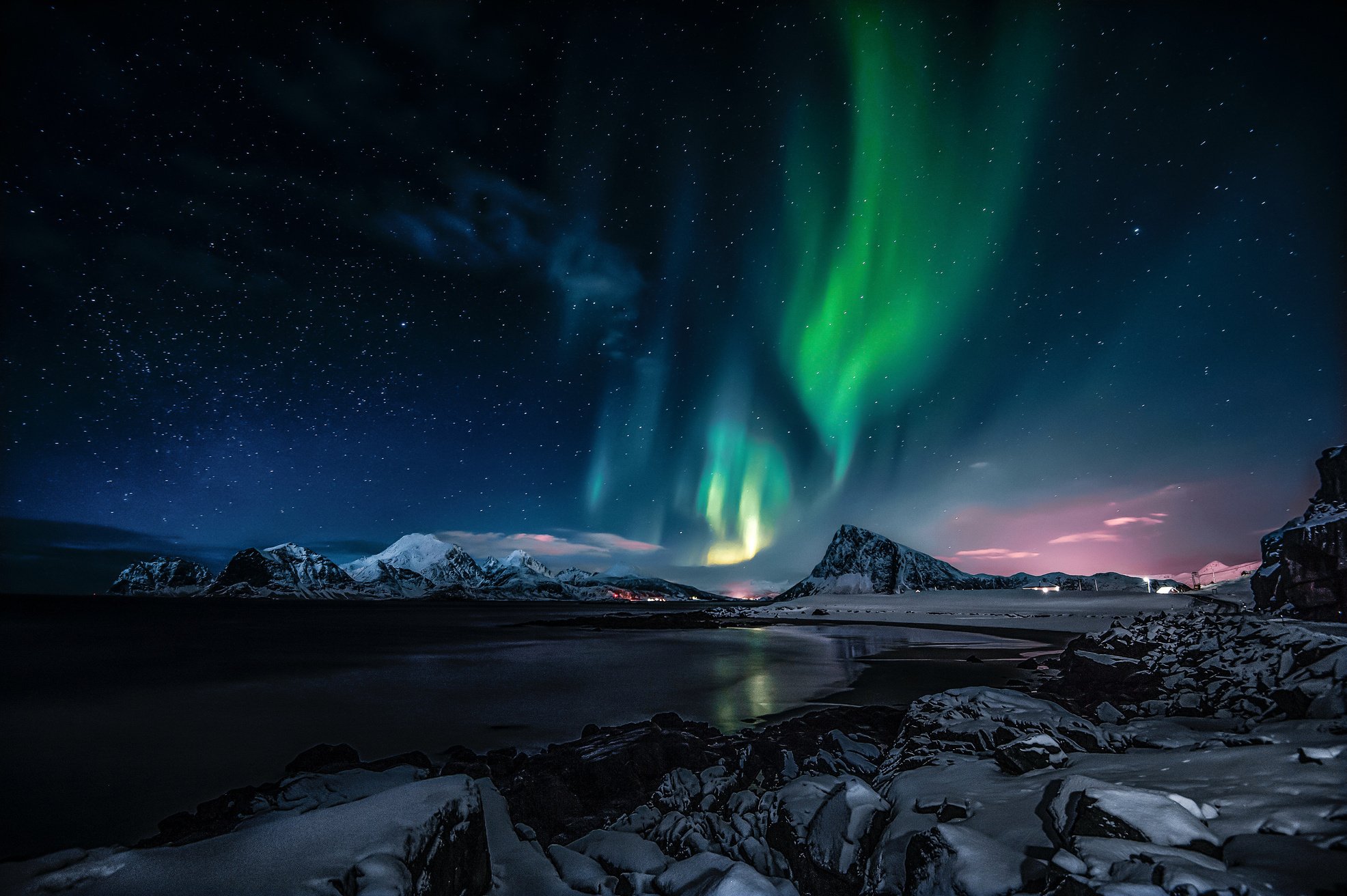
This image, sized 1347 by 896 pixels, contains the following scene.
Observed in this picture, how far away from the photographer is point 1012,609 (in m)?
78.6

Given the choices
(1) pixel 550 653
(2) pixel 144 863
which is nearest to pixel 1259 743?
(2) pixel 144 863

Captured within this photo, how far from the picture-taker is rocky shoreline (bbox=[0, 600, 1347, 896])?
3.72 meters

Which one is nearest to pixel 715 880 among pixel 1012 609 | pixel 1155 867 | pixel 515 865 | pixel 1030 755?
pixel 515 865

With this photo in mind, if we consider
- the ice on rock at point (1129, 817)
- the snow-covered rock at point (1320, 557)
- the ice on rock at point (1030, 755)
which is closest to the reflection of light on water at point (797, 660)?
the ice on rock at point (1030, 755)

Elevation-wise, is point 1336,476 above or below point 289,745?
above

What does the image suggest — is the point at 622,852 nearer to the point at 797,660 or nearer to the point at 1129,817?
the point at 1129,817

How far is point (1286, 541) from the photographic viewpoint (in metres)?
26.9

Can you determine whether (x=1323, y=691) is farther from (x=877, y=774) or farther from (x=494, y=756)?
(x=494, y=756)

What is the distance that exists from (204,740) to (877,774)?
1968 centimetres

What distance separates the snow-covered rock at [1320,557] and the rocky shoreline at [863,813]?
22052mm

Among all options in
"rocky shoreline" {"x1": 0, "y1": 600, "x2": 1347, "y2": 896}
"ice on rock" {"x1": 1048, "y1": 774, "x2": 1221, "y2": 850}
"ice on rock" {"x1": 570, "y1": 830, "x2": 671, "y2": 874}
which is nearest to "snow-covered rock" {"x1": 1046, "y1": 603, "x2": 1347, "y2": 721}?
"rocky shoreline" {"x1": 0, "y1": 600, "x2": 1347, "y2": 896}

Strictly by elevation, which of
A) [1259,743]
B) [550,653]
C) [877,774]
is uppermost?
[1259,743]

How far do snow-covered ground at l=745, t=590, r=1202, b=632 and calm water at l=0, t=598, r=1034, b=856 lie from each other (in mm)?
17506

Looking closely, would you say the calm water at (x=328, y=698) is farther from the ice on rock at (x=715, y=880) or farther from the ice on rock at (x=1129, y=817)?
the ice on rock at (x=1129, y=817)
